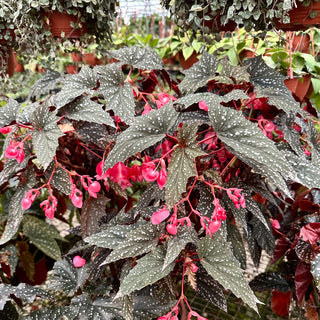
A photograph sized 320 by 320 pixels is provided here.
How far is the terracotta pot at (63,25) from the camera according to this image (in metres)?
1.17

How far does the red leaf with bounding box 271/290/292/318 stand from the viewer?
1.32 meters

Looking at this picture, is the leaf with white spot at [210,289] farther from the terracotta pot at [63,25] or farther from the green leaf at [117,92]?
the terracotta pot at [63,25]

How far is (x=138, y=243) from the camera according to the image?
28.5 inches

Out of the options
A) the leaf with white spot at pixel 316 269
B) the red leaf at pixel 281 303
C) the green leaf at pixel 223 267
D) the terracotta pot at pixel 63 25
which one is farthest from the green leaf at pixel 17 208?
the red leaf at pixel 281 303

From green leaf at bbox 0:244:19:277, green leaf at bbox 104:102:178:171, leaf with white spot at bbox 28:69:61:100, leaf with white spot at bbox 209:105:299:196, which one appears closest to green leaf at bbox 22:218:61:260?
green leaf at bbox 0:244:19:277

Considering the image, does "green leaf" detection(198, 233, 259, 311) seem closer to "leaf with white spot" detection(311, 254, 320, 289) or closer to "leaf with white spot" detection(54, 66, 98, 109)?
"leaf with white spot" detection(311, 254, 320, 289)

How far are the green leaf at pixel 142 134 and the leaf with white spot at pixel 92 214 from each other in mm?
286

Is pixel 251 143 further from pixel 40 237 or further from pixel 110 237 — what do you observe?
pixel 40 237

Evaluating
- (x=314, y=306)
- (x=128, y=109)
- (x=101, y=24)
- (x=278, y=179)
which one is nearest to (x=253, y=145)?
(x=278, y=179)

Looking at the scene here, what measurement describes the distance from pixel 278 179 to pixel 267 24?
512 mm

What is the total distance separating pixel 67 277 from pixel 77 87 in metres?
0.56

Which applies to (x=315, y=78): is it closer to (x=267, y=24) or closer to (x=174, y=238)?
(x=267, y=24)

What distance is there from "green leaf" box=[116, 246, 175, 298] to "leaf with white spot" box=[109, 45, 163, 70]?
1.78ft

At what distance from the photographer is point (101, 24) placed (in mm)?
1224
